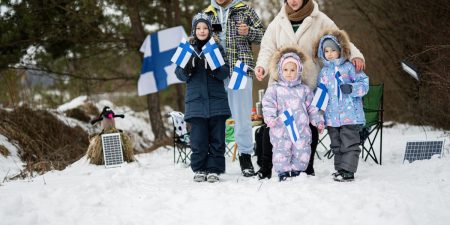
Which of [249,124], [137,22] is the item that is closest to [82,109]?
[137,22]

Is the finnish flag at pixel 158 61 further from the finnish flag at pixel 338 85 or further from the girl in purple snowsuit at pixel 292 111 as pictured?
the finnish flag at pixel 338 85

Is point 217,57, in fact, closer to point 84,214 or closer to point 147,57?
point 84,214

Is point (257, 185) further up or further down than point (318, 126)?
further down

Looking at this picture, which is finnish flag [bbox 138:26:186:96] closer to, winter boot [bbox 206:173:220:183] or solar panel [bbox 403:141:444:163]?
winter boot [bbox 206:173:220:183]

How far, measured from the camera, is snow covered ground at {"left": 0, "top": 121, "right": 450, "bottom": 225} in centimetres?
346

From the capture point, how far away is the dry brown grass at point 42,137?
7.23m

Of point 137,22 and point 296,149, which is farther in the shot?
point 137,22

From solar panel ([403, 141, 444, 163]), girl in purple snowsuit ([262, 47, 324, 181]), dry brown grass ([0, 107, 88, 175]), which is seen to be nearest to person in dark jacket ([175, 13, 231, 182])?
girl in purple snowsuit ([262, 47, 324, 181])

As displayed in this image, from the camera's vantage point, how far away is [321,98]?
4.54 meters

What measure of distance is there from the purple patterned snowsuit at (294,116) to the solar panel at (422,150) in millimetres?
1560

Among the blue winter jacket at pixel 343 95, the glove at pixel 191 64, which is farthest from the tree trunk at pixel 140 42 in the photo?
the blue winter jacket at pixel 343 95

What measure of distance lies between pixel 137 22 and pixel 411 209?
7.16 meters

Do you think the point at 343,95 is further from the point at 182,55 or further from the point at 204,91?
the point at 182,55

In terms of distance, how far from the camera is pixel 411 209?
11.5 ft
